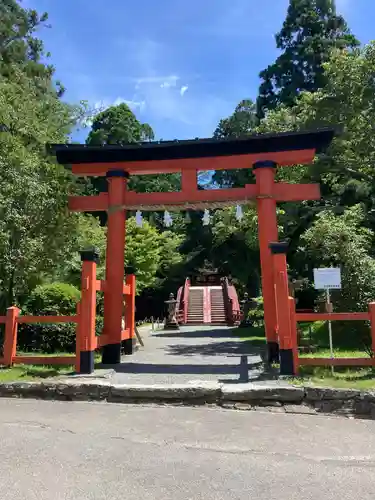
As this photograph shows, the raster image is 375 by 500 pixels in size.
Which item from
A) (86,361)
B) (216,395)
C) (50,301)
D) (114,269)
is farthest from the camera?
(50,301)

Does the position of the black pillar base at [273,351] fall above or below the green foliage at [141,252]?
below

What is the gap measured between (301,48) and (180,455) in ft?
134

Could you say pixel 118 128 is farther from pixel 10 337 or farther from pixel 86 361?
pixel 86 361

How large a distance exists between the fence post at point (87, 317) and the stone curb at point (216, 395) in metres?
0.78

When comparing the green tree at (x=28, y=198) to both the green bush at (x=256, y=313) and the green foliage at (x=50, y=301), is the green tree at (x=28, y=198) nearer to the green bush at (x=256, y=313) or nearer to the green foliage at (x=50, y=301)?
the green foliage at (x=50, y=301)

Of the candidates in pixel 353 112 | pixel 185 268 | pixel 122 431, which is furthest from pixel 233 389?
pixel 185 268

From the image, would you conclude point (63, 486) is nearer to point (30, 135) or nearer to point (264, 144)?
point (264, 144)

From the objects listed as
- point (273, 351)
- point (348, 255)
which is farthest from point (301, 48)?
point (273, 351)

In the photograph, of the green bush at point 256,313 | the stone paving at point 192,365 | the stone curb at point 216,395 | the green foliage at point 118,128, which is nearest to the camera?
the stone curb at point 216,395

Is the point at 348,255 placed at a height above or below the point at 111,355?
above

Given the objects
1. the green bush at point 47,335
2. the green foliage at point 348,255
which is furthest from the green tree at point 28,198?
the green foliage at point 348,255

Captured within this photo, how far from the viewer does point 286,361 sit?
298 inches

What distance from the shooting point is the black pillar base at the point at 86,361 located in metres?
8.08

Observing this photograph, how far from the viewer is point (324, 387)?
652cm
